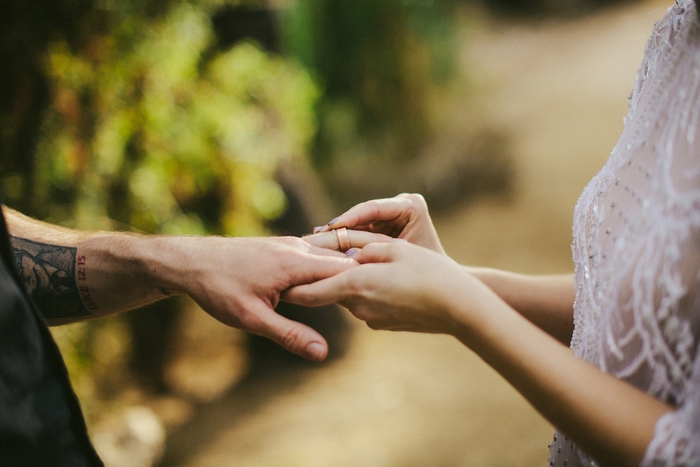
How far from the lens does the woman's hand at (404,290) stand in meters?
1.15

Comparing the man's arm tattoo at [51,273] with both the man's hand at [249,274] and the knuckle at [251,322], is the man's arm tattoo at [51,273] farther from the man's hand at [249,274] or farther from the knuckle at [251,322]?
the knuckle at [251,322]

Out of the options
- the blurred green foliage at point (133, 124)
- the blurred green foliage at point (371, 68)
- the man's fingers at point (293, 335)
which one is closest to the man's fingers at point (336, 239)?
the man's fingers at point (293, 335)

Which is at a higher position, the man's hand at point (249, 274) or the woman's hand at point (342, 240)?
the woman's hand at point (342, 240)

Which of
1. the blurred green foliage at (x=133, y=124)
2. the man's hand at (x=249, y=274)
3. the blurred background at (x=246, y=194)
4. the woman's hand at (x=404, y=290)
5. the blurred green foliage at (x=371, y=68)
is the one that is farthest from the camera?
the blurred green foliage at (x=371, y=68)

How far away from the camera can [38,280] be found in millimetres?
1620

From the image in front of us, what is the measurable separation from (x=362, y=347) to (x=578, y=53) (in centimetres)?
1018

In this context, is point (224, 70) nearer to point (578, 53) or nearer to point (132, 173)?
point (132, 173)

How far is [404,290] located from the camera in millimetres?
1207

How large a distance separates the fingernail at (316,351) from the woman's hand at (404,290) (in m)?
0.11

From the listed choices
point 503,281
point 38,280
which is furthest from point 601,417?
point 38,280

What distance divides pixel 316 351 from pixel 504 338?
508mm

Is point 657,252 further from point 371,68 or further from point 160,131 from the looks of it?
point 371,68

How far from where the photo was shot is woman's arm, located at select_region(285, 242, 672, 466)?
3.22ft

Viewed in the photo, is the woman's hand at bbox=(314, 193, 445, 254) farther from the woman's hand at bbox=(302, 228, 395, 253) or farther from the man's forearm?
the man's forearm
